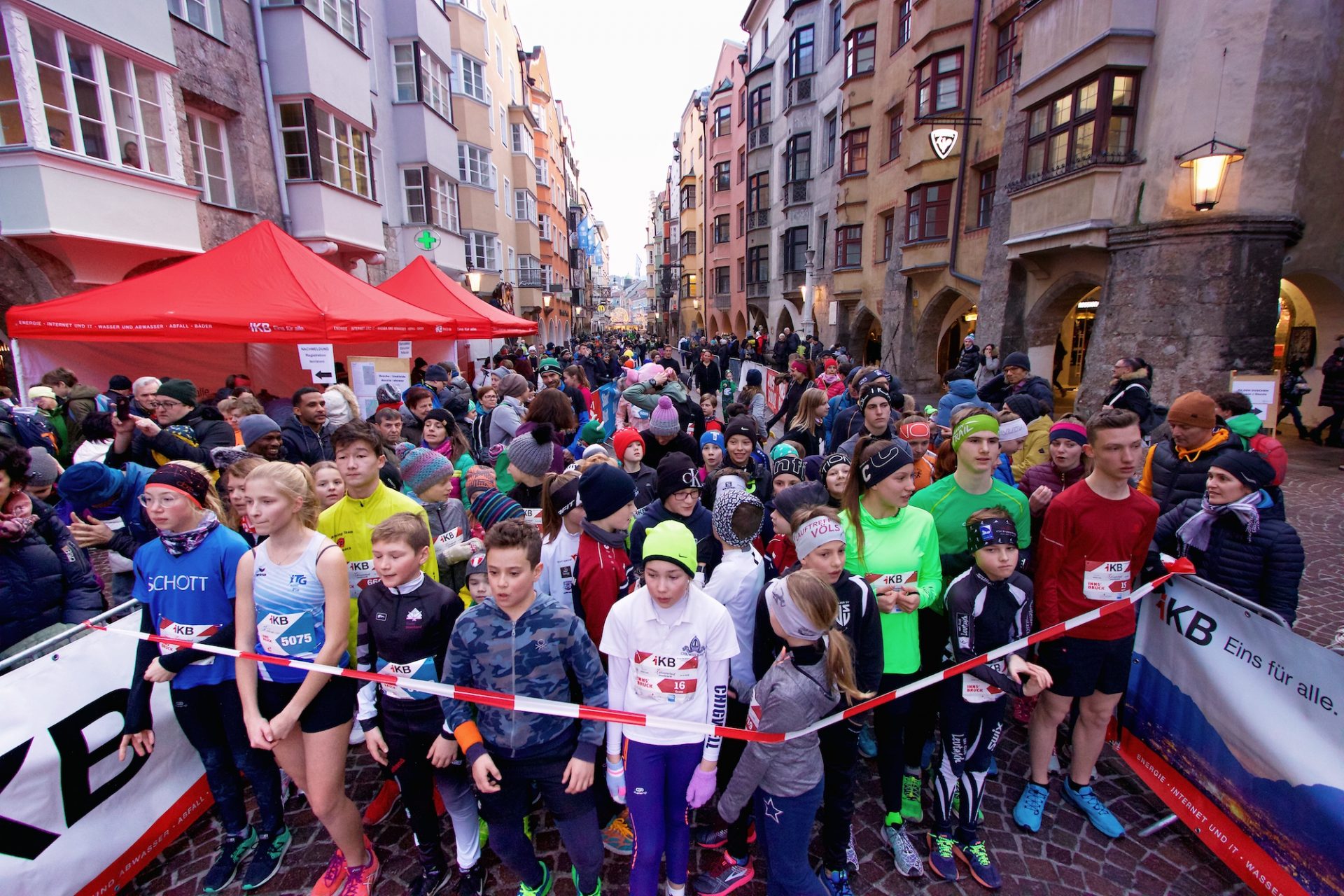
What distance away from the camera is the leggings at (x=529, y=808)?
2.69 m

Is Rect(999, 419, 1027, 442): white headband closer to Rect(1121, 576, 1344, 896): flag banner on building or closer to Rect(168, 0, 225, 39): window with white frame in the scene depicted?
Rect(1121, 576, 1344, 896): flag banner on building

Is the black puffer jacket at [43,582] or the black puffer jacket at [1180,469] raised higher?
the black puffer jacket at [1180,469]

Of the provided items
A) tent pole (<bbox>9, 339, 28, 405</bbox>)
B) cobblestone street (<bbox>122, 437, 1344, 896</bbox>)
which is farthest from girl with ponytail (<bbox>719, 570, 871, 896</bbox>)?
tent pole (<bbox>9, 339, 28, 405</bbox>)

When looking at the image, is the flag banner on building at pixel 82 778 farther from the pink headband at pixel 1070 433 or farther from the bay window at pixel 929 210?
the bay window at pixel 929 210

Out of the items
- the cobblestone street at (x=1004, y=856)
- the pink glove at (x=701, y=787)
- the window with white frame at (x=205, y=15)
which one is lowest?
the cobblestone street at (x=1004, y=856)

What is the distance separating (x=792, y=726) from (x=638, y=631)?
77cm

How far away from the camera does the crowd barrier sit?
2.56 meters

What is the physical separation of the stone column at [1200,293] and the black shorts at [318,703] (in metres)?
13.4

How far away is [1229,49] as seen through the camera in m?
9.95

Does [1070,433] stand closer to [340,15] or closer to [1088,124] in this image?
[1088,124]

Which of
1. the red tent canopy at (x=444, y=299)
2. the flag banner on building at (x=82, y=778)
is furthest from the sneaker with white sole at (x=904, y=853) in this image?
the red tent canopy at (x=444, y=299)

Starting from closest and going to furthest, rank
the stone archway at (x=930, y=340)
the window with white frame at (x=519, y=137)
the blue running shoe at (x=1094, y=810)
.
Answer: the blue running shoe at (x=1094, y=810) < the stone archway at (x=930, y=340) < the window with white frame at (x=519, y=137)

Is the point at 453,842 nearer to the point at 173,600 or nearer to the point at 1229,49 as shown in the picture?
the point at 173,600

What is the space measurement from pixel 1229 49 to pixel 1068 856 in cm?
1323
